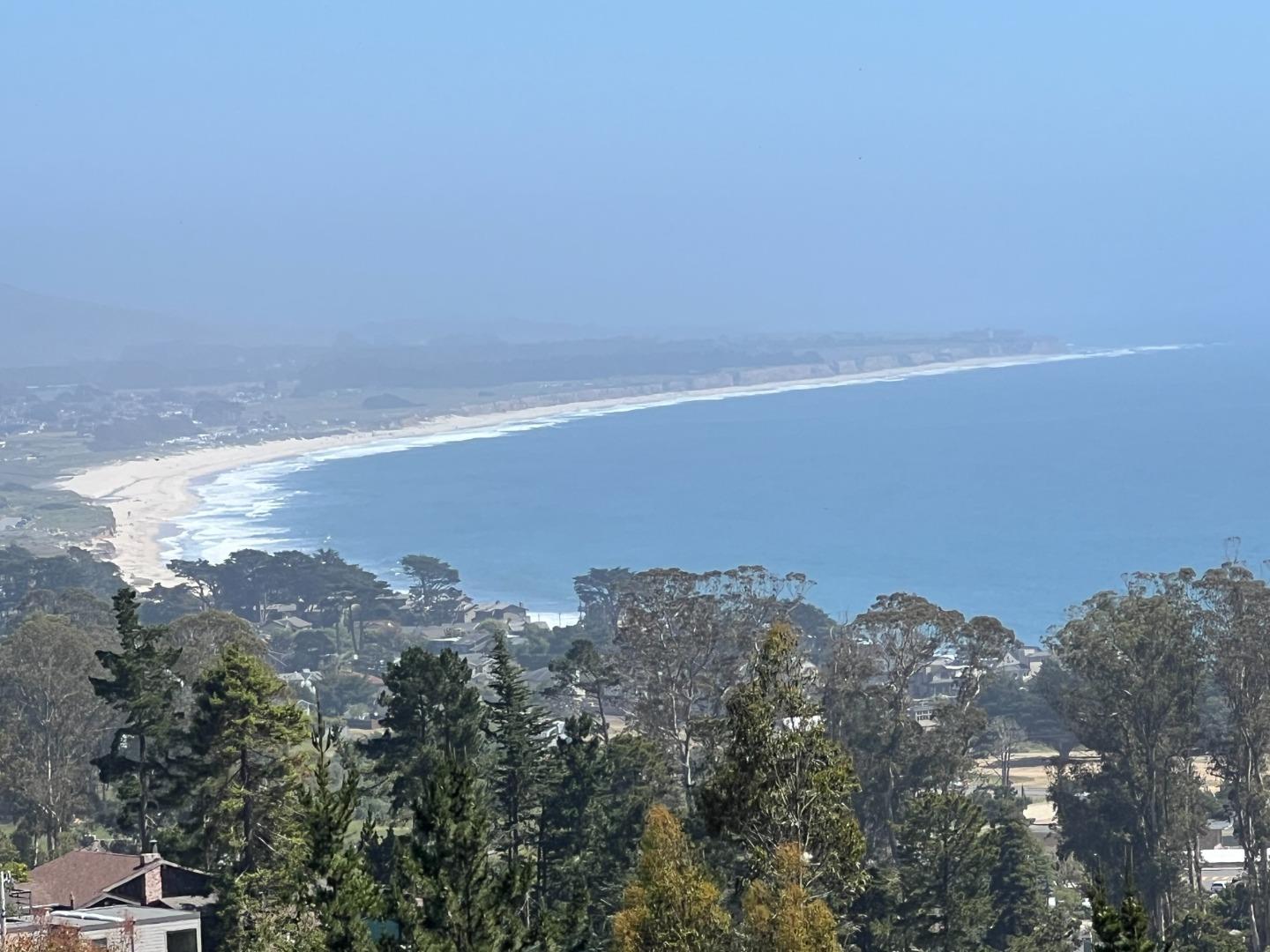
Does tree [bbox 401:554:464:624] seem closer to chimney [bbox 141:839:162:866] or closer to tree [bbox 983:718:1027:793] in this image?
tree [bbox 983:718:1027:793]

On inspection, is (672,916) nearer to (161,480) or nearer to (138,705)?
(138,705)

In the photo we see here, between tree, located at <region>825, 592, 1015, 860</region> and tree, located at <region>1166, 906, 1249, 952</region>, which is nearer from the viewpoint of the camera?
tree, located at <region>1166, 906, 1249, 952</region>

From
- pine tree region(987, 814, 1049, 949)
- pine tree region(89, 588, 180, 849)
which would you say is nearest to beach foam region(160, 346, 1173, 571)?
pine tree region(89, 588, 180, 849)

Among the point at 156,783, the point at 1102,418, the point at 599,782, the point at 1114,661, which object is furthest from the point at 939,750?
the point at 1102,418

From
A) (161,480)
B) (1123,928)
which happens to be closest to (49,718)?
(1123,928)

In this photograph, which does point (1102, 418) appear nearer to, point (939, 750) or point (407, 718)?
point (939, 750)

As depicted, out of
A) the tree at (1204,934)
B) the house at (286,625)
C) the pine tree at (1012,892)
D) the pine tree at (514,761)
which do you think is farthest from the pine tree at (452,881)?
the house at (286,625)
